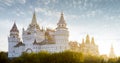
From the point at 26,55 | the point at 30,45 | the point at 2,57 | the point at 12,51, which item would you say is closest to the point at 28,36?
the point at 30,45

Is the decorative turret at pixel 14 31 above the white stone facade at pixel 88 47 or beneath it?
above

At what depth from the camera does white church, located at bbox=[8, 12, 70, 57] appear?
4953cm

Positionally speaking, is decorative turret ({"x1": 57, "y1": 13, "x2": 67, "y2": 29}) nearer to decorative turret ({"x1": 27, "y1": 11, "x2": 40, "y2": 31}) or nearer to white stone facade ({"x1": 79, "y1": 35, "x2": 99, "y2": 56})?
decorative turret ({"x1": 27, "y1": 11, "x2": 40, "y2": 31})

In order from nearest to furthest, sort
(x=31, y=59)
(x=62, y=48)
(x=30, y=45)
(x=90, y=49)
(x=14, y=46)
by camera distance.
Answer: 1. (x=31, y=59)
2. (x=62, y=48)
3. (x=30, y=45)
4. (x=14, y=46)
5. (x=90, y=49)

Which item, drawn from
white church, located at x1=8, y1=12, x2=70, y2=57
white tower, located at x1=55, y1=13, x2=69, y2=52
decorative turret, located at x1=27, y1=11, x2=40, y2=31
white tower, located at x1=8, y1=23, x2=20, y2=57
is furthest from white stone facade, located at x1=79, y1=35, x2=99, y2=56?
white tower, located at x1=8, y1=23, x2=20, y2=57

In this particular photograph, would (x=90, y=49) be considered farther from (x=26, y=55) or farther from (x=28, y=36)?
(x=26, y=55)

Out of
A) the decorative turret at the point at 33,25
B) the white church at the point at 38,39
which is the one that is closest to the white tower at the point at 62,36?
the white church at the point at 38,39

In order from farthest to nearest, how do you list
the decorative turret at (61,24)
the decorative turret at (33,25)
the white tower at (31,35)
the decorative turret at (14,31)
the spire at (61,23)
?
the decorative turret at (14,31) → the decorative turret at (33,25) → the white tower at (31,35) → the spire at (61,23) → the decorative turret at (61,24)

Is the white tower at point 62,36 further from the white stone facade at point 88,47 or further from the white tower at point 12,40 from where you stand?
the white tower at point 12,40

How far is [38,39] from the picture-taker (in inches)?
2069

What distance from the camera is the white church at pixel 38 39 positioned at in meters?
49.5

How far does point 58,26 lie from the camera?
51.6m

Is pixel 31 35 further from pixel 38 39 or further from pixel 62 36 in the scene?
pixel 62 36

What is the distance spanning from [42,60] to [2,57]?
8731 millimetres
